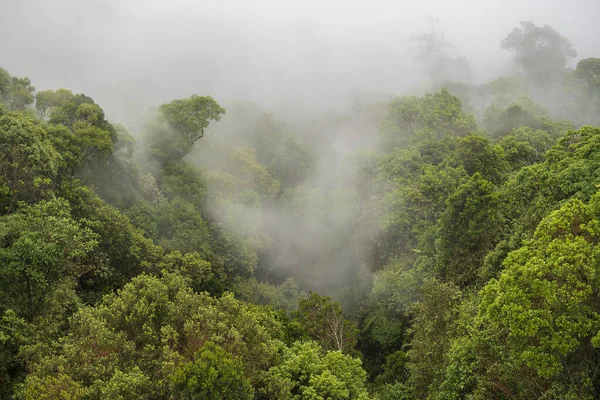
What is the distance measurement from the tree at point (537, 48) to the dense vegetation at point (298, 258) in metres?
15.1

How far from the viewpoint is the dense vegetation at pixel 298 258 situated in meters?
12.8

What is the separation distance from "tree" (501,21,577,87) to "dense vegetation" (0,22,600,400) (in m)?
15.1

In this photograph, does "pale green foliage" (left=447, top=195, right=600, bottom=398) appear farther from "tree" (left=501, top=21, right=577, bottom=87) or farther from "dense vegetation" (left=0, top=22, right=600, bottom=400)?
"tree" (left=501, top=21, right=577, bottom=87)

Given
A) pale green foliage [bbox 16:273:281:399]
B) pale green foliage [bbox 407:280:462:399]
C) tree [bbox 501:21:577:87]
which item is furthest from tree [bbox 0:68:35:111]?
tree [bbox 501:21:577:87]

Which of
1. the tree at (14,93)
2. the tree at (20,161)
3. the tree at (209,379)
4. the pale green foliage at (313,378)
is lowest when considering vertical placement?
the tree at (209,379)

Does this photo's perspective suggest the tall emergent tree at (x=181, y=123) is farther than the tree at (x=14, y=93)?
Yes

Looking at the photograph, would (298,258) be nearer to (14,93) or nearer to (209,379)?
(14,93)

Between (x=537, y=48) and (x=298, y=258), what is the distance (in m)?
48.1

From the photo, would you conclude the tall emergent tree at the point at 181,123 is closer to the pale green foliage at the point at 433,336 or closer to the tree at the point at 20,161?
the tree at the point at 20,161

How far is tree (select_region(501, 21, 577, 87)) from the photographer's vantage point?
206 feet

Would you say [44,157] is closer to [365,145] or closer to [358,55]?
[365,145]

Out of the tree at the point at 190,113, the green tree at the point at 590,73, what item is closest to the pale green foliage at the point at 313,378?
the tree at the point at 190,113

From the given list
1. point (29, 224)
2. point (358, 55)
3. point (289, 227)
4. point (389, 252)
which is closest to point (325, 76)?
point (358, 55)

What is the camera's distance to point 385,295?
29109 mm
